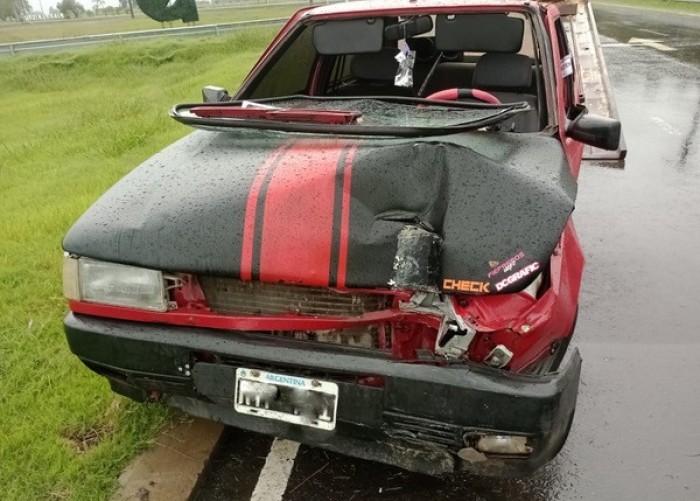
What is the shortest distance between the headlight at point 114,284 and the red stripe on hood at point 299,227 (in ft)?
1.42

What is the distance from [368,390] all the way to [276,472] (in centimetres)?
89

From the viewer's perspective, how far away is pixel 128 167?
258 inches

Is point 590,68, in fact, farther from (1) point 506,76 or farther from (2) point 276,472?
(2) point 276,472

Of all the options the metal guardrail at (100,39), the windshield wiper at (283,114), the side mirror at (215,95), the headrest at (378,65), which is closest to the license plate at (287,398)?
the windshield wiper at (283,114)

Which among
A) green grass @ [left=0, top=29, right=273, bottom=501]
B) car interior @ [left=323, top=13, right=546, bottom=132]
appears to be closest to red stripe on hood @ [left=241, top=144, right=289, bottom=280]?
green grass @ [left=0, top=29, right=273, bottom=501]

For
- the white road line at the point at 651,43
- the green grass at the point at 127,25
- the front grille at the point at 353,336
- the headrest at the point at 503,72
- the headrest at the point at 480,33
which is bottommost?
the green grass at the point at 127,25

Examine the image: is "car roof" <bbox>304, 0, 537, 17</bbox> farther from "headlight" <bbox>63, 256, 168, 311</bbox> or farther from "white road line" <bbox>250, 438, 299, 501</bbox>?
"white road line" <bbox>250, 438, 299, 501</bbox>

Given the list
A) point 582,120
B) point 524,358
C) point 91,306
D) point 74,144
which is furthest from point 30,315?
point 74,144

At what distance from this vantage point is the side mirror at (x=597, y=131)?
2.72 metres

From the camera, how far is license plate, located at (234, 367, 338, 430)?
1.99m

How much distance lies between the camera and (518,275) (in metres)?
1.85

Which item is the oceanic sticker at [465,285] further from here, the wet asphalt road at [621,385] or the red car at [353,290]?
the wet asphalt road at [621,385]

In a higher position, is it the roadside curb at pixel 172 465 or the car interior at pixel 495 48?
the car interior at pixel 495 48

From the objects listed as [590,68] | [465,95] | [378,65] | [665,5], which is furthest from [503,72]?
[665,5]
